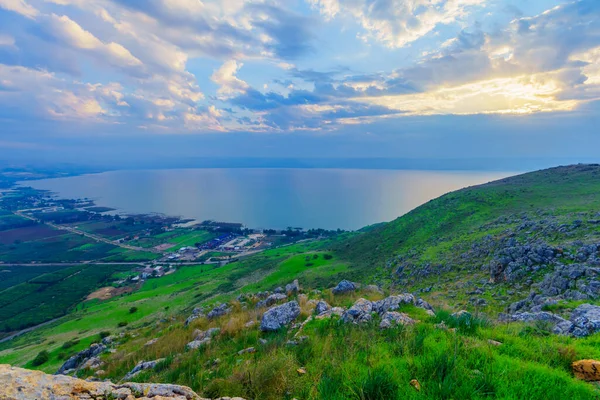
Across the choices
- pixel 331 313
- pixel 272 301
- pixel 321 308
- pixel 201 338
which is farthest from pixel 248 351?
pixel 272 301

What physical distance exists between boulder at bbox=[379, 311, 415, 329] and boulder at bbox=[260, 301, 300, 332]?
315 cm

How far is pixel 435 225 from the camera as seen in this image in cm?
3562

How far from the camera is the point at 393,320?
6.42m

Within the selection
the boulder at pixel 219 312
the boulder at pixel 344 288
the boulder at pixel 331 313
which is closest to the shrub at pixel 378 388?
the boulder at pixel 331 313

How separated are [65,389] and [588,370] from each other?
7408 millimetres

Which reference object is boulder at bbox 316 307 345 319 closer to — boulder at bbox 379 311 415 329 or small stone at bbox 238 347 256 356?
boulder at bbox 379 311 415 329

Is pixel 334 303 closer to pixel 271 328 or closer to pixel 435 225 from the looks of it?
pixel 271 328

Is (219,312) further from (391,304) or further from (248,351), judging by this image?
(391,304)

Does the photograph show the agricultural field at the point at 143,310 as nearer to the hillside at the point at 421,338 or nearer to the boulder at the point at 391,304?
the hillside at the point at 421,338

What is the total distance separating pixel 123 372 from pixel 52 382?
20.3ft

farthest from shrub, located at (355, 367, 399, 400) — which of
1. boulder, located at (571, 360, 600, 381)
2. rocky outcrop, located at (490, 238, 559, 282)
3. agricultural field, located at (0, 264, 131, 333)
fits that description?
Result: agricultural field, located at (0, 264, 131, 333)

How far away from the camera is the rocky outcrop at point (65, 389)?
3.09 m

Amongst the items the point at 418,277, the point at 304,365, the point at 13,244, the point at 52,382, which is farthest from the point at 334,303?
the point at 13,244

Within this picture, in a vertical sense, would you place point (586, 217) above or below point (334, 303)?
above
